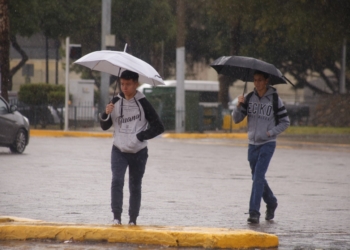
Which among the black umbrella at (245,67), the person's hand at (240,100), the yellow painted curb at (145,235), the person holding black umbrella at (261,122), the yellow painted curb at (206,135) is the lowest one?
the yellow painted curb at (206,135)

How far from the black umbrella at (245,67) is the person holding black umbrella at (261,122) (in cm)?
21

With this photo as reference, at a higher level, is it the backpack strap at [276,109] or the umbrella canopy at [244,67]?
the umbrella canopy at [244,67]

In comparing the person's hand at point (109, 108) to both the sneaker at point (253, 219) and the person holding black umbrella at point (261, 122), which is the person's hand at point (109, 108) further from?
the sneaker at point (253, 219)

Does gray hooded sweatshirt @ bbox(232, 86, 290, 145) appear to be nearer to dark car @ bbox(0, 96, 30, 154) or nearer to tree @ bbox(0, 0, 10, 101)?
dark car @ bbox(0, 96, 30, 154)

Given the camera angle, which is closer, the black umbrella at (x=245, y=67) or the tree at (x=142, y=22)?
the black umbrella at (x=245, y=67)

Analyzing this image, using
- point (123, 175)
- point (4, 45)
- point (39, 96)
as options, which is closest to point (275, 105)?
point (123, 175)

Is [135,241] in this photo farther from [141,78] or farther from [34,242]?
[141,78]

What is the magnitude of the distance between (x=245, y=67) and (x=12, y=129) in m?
11.6

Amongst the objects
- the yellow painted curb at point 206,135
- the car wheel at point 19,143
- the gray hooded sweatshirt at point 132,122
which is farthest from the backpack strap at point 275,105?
the yellow painted curb at point 206,135

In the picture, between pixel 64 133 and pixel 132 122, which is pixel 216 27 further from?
pixel 132 122

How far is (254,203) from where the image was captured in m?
Answer: 9.82

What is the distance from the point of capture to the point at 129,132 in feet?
28.5

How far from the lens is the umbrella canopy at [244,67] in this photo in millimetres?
9820

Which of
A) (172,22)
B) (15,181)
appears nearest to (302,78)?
(172,22)
